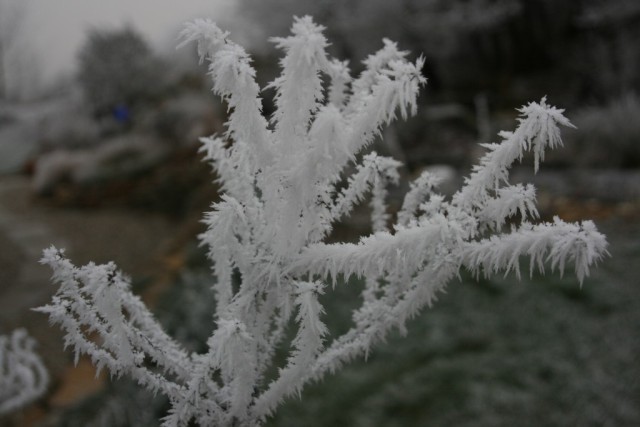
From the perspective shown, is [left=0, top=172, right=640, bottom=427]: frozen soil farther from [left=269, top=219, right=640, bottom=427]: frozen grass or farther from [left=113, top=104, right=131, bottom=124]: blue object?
[left=113, top=104, right=131, bottom=124]: blue object

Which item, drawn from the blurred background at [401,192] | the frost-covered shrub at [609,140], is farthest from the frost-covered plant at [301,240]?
the frost-covered shrub at [609,140]

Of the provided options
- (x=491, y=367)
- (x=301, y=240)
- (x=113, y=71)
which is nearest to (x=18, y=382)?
(x=491, y=367)

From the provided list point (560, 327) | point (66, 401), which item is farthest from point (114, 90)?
point (560, 327)

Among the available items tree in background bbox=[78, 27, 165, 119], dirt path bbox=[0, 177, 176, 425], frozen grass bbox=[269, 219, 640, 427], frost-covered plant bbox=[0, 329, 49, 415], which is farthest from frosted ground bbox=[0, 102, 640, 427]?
tree in background bbox=[78, 27, 165, 119]

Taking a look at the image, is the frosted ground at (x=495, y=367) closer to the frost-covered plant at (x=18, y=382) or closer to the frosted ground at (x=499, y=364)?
the frosted ground at (x=499, y=364)

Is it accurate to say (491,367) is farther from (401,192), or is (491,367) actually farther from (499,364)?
(401,192)

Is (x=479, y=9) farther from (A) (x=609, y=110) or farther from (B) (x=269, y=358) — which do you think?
(B) (x=269, y=358)
